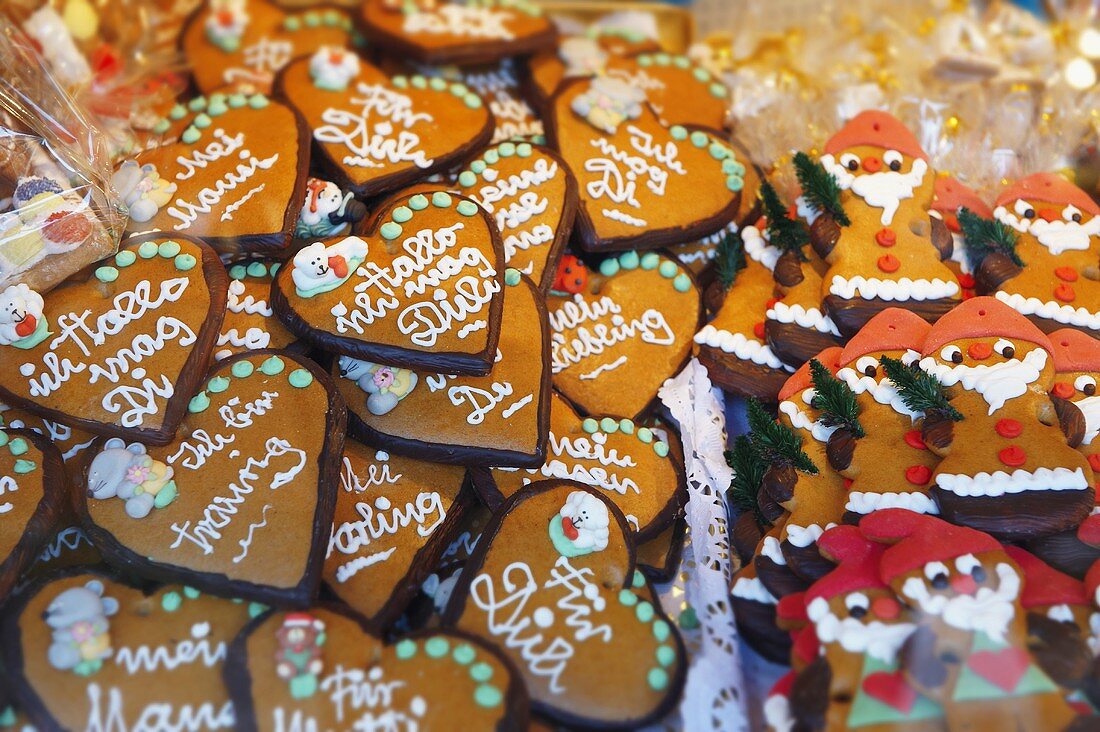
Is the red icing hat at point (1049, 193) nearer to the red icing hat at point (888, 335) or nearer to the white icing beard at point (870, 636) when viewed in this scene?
the red icing hat at point (888, 335)

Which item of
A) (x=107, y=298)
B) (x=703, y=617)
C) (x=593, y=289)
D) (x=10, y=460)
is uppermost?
(x=107, y=298)

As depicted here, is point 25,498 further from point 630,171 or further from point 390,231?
point 630,171

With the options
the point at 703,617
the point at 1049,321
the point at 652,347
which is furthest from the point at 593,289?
the point at 1049,321

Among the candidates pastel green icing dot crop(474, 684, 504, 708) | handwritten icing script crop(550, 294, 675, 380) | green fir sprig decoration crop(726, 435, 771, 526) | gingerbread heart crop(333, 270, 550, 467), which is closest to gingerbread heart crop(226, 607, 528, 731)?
pastel green icing dot crop(474, 684, 504, 708)

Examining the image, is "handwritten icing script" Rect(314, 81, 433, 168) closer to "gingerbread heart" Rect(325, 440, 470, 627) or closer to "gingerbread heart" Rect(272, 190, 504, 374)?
"gingerbread heart" Rect(272, 190, 504, 374)

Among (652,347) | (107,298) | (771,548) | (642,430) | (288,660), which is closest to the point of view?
(288,660)

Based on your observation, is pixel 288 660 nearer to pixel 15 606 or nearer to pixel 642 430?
pixel 15 606

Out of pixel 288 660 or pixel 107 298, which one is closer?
pixel 288 660

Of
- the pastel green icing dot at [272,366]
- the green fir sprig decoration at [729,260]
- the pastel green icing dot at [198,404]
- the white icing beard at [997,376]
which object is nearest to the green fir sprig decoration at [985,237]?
the white icing beard at [997,376]
